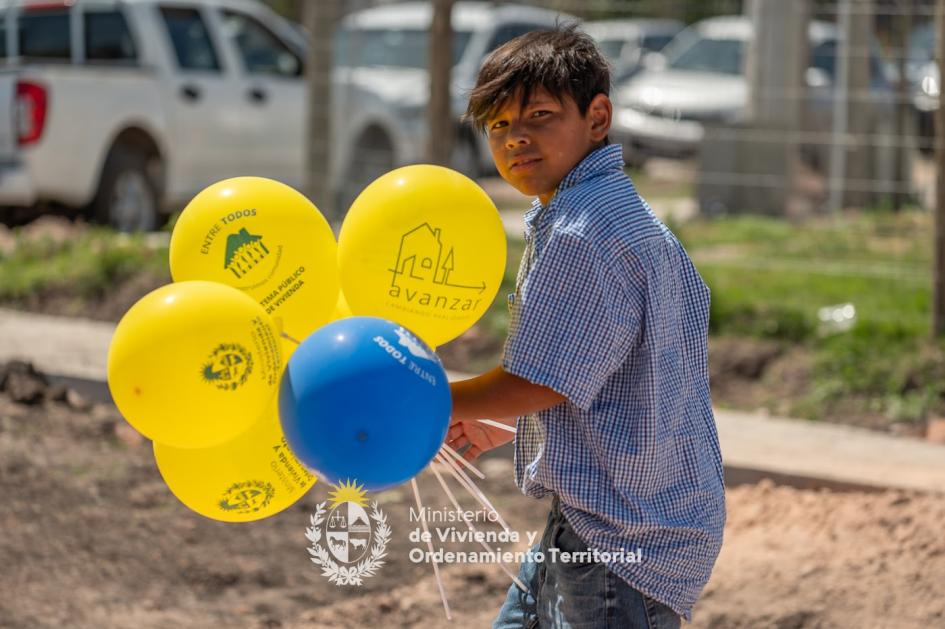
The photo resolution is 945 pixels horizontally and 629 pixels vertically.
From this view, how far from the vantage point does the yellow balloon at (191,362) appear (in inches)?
100

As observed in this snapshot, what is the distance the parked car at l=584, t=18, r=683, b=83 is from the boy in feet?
56.7

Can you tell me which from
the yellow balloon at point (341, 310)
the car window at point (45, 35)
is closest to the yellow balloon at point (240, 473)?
the yellow balloon at point (341, 310)

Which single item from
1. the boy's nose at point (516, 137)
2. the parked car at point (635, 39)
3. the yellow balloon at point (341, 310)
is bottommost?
the parked car at point (635, 39)

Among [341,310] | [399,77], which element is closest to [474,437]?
[341,310]

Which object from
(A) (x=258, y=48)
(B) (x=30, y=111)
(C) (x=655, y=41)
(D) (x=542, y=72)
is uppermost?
(D) (x=542, y=72)

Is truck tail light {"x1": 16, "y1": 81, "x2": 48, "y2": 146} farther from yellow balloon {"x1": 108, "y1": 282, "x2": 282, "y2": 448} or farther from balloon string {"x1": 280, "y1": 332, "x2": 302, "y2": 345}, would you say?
yellow balloon {"x1": 108, "y1": 282, "x2": 282, "y2": 448}

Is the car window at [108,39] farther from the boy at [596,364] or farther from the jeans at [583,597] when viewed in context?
the jeans at [583,597]

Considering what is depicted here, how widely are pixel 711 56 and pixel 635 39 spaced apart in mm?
5765

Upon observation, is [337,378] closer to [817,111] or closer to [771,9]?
[771,9]

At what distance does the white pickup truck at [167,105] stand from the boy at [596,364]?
6.81m

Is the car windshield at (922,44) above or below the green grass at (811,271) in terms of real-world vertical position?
above

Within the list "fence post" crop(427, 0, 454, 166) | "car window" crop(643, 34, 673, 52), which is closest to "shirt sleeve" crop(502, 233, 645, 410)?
"fence post" crop(427, 0, 454, 166)

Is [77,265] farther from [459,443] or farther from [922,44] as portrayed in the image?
[922,44]

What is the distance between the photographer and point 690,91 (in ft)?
54.8
